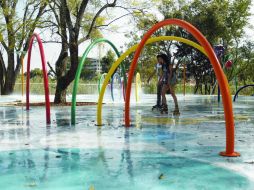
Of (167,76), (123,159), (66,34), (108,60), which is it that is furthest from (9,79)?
(108,60)

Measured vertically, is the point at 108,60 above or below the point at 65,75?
above

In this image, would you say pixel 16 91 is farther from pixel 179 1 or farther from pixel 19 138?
pixel 19 138

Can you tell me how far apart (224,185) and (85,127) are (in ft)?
13.7

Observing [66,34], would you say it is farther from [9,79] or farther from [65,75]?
[9,79]

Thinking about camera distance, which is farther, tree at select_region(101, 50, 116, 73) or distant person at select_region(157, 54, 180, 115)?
tree at select_region(101, 50, 116, 73)

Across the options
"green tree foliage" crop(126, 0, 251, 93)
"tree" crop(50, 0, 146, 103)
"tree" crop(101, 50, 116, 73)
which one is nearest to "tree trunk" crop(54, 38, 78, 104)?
"tree" crop(50, 0, 146, 103)

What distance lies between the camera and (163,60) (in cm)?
946

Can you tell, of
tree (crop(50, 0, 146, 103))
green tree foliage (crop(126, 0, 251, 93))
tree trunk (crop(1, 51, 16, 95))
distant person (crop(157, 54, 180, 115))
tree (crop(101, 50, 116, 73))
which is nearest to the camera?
distant person (crop(157, 54, 180, 115))

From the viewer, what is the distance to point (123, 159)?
4.12 meters

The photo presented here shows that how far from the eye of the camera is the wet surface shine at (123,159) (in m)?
3.20

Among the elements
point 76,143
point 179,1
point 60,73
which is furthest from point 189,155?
point 179,1

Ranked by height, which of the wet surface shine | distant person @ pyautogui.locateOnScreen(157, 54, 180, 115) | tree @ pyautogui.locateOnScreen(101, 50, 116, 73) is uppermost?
tree @ pyautogui.locateOnScreen(101, 50, 116, 73)

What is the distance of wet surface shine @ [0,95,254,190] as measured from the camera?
320 cm

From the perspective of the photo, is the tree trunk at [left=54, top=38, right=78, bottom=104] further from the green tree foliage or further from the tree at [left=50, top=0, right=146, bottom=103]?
the green tree foliage
